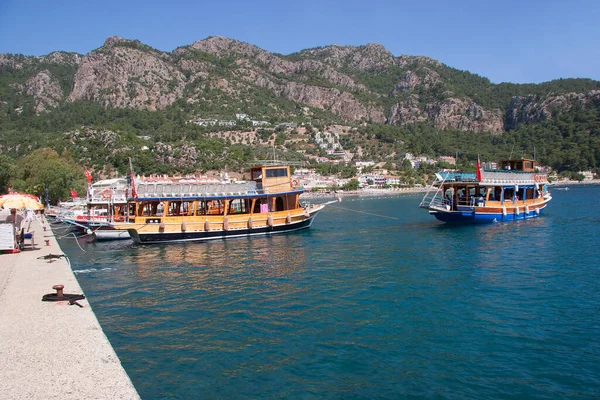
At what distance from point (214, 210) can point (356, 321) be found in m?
26.9

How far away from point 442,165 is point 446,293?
170601 mm

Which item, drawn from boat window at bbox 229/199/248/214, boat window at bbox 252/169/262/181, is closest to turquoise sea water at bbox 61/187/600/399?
boat window at bbox 229/199/248/214

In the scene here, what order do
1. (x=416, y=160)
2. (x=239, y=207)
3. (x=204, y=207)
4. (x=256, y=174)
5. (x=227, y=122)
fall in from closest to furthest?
(x=204, y=207)
(x=256, y=174)
(x=239, y=207)
(x=227, y=122)
(x=416, y=160)

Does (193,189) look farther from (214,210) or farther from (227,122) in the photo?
(227,122)

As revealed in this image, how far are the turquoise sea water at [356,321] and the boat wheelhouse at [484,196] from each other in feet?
40.2

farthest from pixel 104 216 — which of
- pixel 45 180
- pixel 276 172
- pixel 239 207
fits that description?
pixel 45 180

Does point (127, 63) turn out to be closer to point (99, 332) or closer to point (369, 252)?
point (369, 252)

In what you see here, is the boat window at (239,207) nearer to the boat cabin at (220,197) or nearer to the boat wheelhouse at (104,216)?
the boat cabin at (220,197)

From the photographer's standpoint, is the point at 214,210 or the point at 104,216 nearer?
the point at 214,210

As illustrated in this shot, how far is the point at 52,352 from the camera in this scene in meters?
9.99

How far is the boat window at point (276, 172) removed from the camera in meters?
39.9

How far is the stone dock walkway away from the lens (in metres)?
8.29

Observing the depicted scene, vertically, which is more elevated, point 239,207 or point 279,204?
point 279,204

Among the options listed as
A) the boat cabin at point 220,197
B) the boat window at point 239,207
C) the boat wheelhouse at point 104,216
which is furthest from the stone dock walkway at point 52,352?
the boat window at point 239,207
